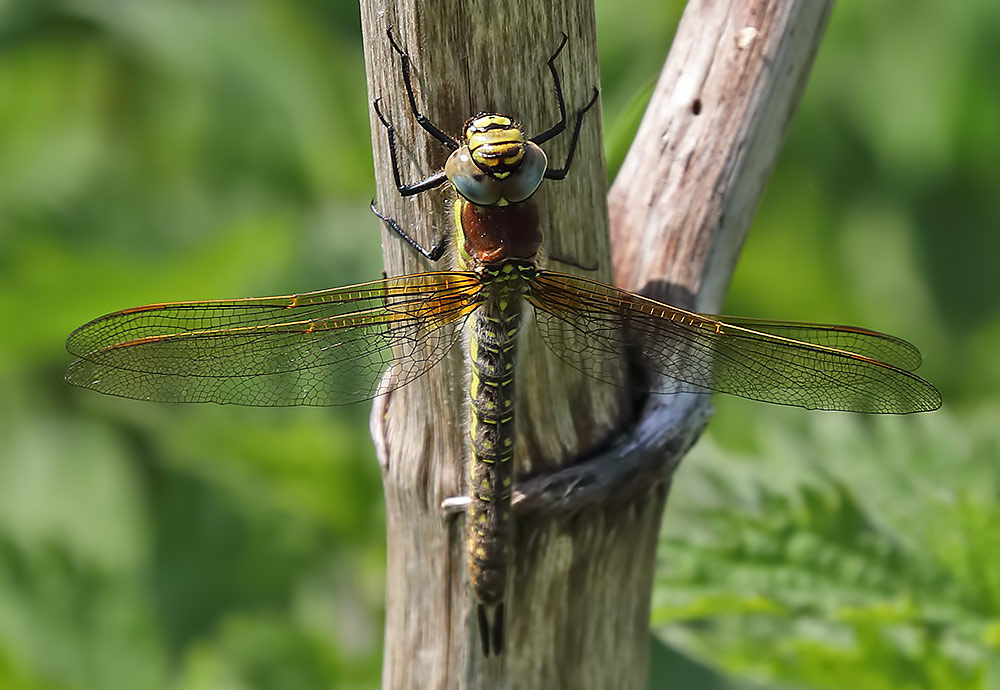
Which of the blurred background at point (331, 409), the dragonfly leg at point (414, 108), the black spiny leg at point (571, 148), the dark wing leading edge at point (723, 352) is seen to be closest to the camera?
the dragonfly leg at point (414, 108)

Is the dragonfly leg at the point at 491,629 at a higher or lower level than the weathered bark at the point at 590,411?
lower

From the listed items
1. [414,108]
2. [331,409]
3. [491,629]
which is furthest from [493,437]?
[331,409]

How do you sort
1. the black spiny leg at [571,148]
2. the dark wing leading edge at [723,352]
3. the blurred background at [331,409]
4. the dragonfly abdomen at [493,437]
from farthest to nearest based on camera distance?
the blurred background at [331,409]
the dark wing leading edge at [723,352]
the dragonfly abdomen at [493,437]
the black spiny leg at [571,148]

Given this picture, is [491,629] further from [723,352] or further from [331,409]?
[331,409]

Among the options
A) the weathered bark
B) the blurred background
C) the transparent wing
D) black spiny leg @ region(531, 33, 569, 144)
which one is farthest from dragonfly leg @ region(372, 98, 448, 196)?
the transparent wing

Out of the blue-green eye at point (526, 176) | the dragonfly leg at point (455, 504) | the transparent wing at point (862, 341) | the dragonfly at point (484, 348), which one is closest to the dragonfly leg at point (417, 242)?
the dragonfly at point (484, 348)

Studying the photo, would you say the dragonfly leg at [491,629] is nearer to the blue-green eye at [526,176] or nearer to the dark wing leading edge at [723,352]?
the dark wing leading edge at [723,352]

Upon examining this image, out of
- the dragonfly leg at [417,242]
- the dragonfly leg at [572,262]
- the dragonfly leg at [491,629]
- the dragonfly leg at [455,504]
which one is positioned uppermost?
the dragonfly leg at [417,242]
